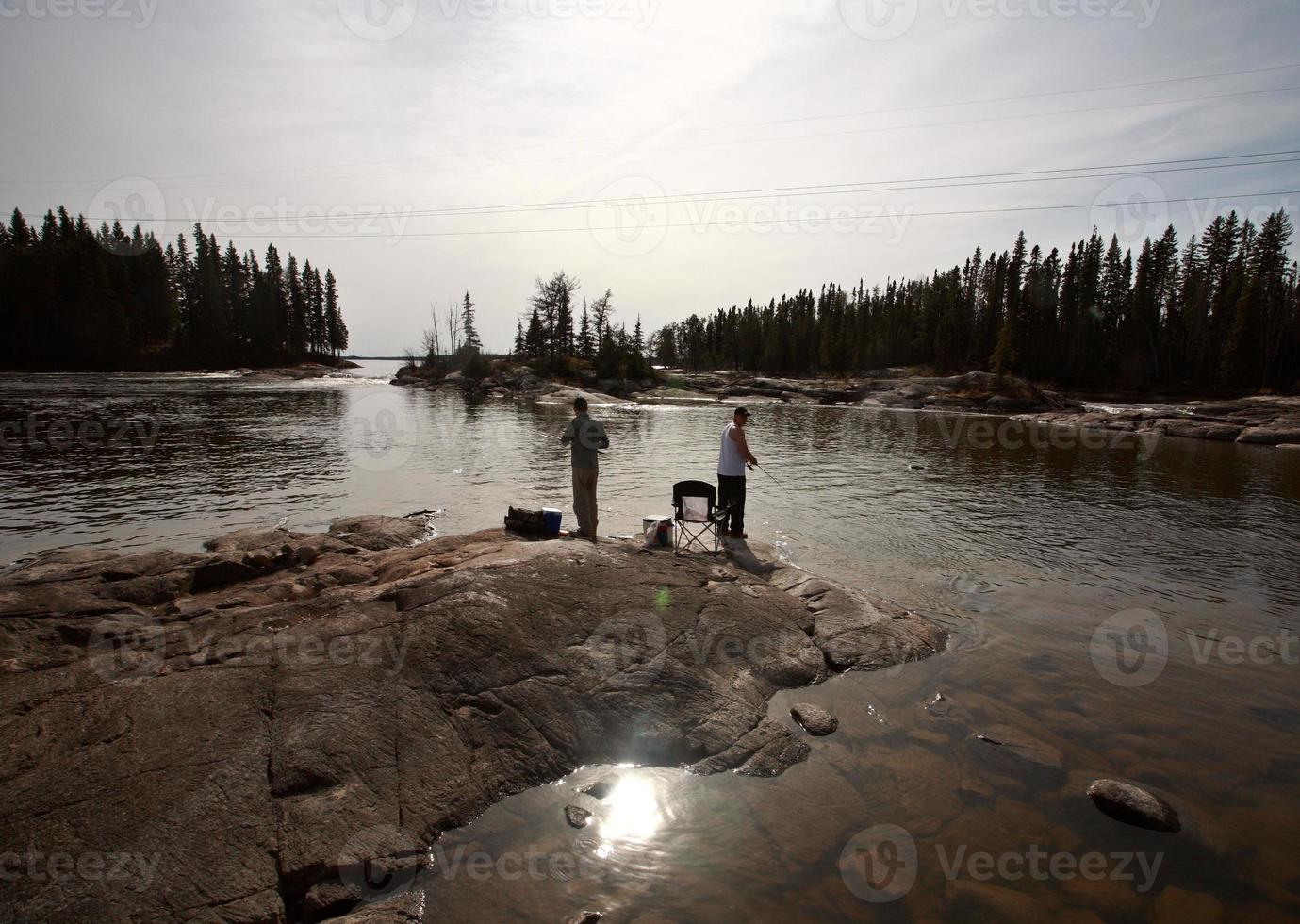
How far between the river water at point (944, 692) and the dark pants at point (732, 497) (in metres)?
1.42

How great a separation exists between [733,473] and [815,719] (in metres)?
6.29

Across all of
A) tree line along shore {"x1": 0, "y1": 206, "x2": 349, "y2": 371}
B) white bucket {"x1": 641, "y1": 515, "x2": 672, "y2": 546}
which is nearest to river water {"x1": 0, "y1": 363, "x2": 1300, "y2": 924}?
white bucket {"x1": 641, "y1": 515, "x2": 672, "y2": 546}

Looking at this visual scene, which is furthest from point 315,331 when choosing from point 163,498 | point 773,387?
point 163,498

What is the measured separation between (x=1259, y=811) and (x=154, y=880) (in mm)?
8495

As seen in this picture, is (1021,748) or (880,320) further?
(880,320)

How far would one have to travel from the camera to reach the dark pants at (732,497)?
12.1 meters

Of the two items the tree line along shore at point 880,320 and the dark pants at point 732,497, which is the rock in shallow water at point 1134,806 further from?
the tree line along shore at point 880,320

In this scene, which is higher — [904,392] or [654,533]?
[904,392]

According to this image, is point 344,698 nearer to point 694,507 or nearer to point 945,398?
point 694,507

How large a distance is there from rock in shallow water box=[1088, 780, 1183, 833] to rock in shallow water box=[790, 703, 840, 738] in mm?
2261

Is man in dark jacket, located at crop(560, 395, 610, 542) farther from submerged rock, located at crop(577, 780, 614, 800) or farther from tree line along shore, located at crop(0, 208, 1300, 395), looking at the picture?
tree line along shore, located at crop(0, 208, 1300, 395)

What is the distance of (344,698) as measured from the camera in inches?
207

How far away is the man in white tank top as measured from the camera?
11.8 metres

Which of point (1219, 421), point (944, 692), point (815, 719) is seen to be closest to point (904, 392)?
point (1219, 421)
